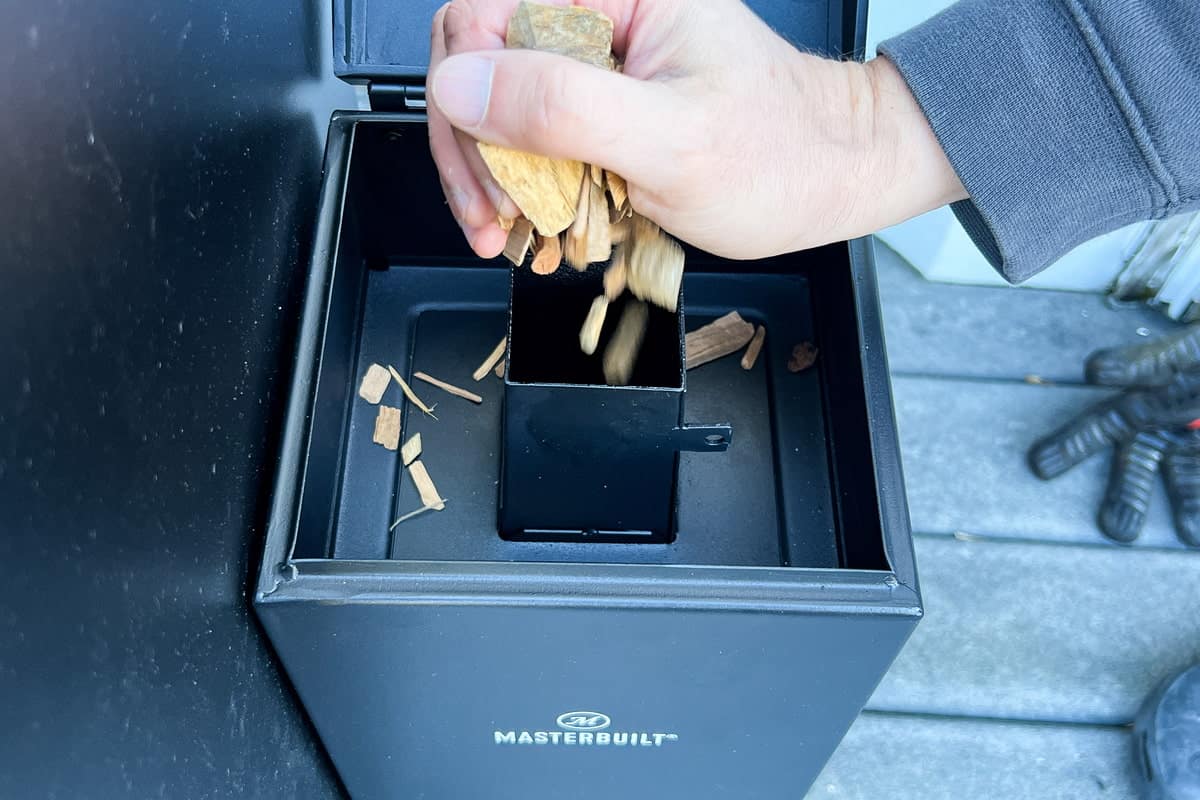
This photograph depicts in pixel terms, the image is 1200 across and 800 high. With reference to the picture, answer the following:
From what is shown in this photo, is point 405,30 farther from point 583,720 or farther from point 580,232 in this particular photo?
point 583,720

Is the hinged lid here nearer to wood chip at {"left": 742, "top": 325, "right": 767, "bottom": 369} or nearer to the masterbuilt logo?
wood chip at {"left": 742, "top": 325, "right": 767, "bottom": 369}

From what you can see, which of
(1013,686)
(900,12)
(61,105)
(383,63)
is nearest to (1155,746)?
(1013,686)

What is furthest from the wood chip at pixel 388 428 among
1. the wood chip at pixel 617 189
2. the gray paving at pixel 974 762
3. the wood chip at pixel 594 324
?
the gray paving at pixel 974 762

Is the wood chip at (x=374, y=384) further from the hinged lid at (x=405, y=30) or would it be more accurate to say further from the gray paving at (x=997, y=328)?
the gray paving at (x=997, y=328)

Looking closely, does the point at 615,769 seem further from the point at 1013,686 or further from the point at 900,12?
the point at 900,12

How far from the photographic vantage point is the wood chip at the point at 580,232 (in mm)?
602

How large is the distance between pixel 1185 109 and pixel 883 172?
0.59 ft

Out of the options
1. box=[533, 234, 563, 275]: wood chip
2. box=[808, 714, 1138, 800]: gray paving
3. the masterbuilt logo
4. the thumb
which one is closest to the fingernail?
the thumb

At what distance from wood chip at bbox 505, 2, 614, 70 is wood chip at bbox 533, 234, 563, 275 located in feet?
0.36

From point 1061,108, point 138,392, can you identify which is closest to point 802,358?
point 1061,108

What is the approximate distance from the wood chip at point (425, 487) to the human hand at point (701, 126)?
193 millimetres

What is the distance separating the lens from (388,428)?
30.5 inches

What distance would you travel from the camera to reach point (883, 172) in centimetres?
68

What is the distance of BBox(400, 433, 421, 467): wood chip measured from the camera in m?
0.77
